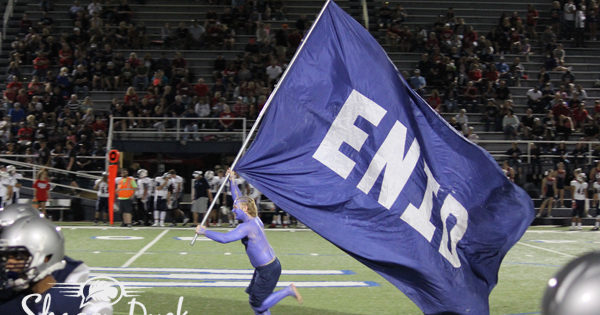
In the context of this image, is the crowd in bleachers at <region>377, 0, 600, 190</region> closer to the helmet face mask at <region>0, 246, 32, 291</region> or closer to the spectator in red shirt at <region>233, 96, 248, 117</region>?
the spectator in red shirt at <region>233, 96, 248, 117</region>

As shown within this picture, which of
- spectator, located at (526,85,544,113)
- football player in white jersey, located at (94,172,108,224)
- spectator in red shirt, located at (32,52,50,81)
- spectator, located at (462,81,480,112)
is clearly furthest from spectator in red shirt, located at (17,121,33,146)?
spectator, located at (526,85,544,113)

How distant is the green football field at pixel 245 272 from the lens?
32.9 ft

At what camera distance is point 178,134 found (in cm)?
2377

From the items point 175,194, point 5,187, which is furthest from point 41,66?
point 175,194

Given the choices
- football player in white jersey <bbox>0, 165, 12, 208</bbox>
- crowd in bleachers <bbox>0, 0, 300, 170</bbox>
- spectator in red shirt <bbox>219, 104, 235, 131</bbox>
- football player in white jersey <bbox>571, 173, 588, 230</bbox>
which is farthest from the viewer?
spectator in red shirt <bbox>219, 104, 235, 131</bbox>

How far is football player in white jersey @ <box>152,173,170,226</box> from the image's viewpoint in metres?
21.3

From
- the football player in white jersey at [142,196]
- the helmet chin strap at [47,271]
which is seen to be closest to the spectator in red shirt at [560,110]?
the football player in white jersey at [142,196]

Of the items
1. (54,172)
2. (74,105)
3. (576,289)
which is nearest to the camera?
(576,289)

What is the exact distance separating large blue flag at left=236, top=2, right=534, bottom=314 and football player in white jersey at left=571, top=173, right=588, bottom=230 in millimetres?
15025

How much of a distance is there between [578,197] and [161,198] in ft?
37.5

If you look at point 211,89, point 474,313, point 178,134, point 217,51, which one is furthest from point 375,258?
point 217,51

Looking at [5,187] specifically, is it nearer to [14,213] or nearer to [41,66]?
[41,66]

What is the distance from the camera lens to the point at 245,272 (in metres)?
12.9

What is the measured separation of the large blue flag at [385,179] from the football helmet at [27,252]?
3.72 metres
